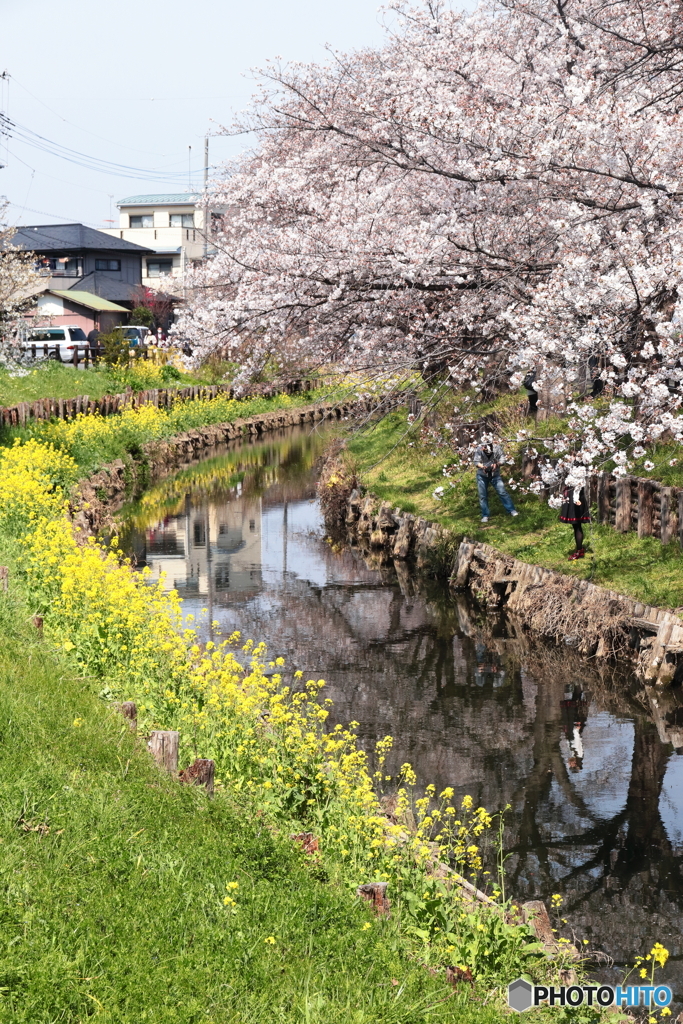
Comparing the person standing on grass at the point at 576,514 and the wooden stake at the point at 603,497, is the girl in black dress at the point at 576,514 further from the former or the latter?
the wooden stake at the point at 603,497

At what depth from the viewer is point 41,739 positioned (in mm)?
6184

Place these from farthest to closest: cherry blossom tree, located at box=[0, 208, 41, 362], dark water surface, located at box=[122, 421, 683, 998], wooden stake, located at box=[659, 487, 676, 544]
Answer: cherry blossom tree, located at box=[0, 208, 41, 362] < wooden stake, located at box=[659, 487, 676, 544] < dark water surface, located at box=[122, 421, 683, 998]

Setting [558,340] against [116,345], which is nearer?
[558,340]

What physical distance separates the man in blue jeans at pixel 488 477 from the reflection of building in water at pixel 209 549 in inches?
158

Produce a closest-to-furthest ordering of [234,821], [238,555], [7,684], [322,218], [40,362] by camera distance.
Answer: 1. [234,821]
2. [7,684]
3. [322,218]
4. [238,555]
5. [40,362]

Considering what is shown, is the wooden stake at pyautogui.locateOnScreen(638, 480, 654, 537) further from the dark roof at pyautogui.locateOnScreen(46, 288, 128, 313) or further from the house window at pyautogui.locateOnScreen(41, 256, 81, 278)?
the house window at pyautogui.locateOnScreen(41, 256, 81, 278)

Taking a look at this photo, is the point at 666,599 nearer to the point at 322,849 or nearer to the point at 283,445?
A: the point at 322,849

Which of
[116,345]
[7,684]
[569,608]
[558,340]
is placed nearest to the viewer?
[7,684]

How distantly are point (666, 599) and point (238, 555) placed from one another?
29.7 feet

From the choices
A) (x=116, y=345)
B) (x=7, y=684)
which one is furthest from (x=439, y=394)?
(x=116, y=345)

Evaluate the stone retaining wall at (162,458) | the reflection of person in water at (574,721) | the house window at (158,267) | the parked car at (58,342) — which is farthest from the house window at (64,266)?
the reflection of person in water at (574,721)

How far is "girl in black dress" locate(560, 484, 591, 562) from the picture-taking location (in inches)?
560

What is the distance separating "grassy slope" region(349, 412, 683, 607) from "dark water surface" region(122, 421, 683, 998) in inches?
45.9

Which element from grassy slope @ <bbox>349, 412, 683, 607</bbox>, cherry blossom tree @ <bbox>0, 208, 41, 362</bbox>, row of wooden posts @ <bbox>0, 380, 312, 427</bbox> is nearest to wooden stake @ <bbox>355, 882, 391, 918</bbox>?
grassy slope @ <bbox>349, 412, 683, 607</bbox>
